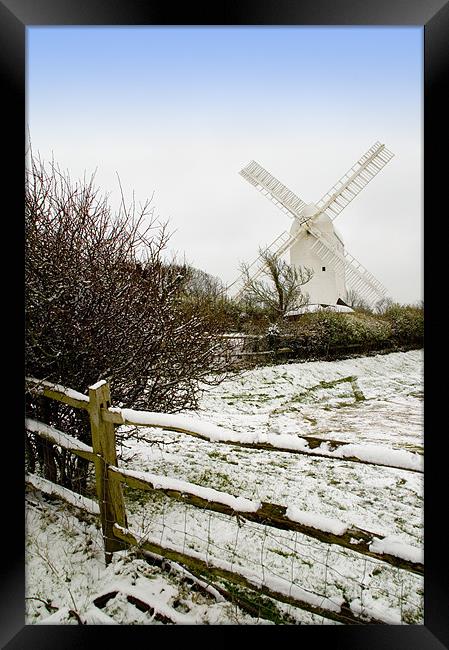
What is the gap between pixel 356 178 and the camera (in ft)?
8.59

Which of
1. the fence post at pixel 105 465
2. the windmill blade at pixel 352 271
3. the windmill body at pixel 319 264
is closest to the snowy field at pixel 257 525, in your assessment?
the fence post at pixel 105 465

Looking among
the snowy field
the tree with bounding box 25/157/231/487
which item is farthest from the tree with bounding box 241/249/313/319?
the tree with bounding box 25/157/231/487

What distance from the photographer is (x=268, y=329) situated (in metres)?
4.32

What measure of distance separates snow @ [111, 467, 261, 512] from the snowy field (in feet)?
0.57

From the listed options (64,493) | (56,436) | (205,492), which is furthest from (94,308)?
(205,492)

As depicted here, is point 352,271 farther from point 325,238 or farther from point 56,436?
point 56,436

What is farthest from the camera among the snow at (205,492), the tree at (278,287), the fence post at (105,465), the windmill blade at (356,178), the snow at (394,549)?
the tree at (278,287)

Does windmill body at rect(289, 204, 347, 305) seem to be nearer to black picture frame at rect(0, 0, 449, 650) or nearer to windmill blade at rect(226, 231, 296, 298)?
windmill blade at rect(226, 231, 296, 298)

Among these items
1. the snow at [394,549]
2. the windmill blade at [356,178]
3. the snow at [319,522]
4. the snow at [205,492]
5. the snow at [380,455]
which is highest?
the windmill blade at [356,178]

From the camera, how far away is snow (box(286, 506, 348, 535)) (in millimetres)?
1301
